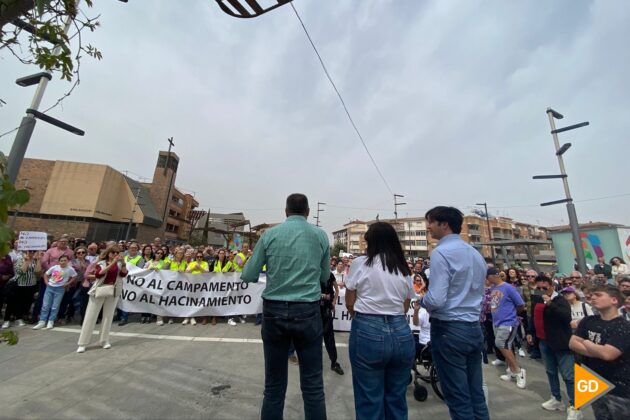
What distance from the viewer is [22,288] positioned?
19.1 feet

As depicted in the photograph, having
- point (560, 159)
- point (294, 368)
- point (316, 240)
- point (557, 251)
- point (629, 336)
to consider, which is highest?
point (560, 159)

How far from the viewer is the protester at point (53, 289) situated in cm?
567

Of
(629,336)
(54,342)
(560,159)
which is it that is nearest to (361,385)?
(629,336)

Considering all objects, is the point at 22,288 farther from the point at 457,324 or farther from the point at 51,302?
the point at 457,324

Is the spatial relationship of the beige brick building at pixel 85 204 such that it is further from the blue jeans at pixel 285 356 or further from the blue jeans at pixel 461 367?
the blue jeans at pixel 461 367

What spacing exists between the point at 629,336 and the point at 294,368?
3720 millimetres

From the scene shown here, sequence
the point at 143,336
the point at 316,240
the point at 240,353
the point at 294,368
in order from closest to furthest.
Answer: the point at 316,240 → the point at 294,368 → the point at 240,353 → the point at 143,336

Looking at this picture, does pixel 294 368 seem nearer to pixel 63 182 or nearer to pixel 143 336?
pixel 143 336

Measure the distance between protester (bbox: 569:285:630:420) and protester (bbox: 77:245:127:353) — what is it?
6.29 meters

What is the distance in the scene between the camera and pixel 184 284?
675cm

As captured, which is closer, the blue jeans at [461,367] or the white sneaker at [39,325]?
the blue jeans at [461,367]

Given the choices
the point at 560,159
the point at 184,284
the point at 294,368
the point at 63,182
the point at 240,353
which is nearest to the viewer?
the point at 294,368

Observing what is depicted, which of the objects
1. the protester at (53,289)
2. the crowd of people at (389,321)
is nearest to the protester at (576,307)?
the crowd of people at (389,321)

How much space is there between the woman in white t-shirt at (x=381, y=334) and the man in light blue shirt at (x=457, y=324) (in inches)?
10.8
